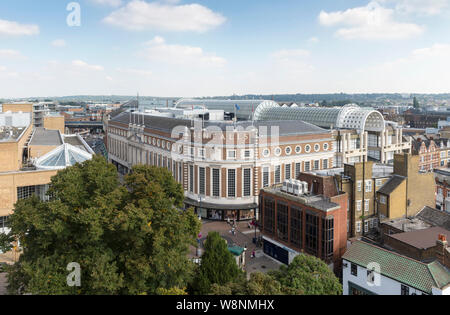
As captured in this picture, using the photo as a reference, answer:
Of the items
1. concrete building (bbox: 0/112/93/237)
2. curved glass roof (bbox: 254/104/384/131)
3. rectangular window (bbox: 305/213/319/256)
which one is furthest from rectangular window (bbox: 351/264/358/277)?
curved glass roof (bbox: 254/104/384/131)

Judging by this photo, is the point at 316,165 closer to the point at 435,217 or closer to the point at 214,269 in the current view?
the point at 435,217

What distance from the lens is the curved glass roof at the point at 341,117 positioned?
92.1m

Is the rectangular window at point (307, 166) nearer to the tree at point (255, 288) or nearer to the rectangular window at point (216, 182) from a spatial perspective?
the rectangular window at point (216, 182)

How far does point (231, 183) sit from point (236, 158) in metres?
4.63

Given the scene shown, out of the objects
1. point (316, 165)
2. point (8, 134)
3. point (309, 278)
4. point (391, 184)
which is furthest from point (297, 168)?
point (8, 134)

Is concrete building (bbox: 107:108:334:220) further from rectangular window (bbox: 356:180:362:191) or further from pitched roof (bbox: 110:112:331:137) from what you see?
rectangular window (bbox: 356:180:362:191)

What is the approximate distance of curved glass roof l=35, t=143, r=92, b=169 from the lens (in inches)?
2153

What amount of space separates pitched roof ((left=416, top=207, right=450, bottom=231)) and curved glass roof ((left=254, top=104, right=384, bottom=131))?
37463mm

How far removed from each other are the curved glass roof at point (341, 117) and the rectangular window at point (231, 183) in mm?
33648

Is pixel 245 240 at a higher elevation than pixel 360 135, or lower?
lower

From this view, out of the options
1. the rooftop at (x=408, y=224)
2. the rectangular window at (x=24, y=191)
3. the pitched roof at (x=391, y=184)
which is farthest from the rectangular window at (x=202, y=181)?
the rooftop at (x=408, y=224)

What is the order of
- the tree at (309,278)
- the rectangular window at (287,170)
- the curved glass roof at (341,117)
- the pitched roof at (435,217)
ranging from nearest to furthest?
the tree at (309,278) → the pitched roof at (435,217) → the rectangular window at (287,170) → the curved glass roof at (341,117)

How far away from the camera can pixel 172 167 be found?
80625 millimetres

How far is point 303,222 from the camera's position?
158ft
